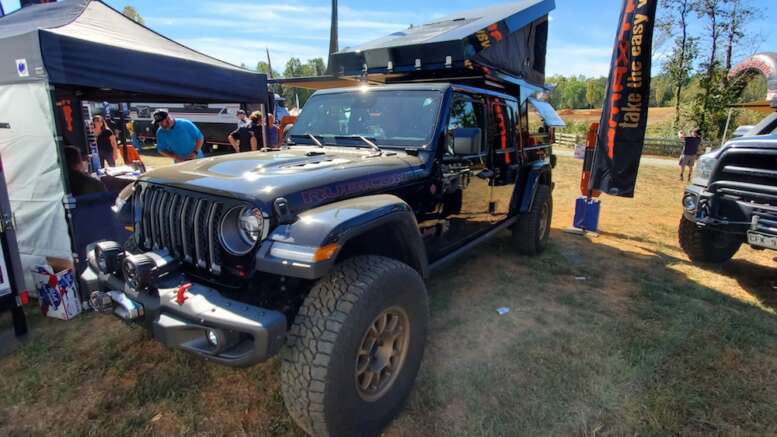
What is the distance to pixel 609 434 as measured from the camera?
8.02 ft

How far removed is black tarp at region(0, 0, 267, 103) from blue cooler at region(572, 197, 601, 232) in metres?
4.90

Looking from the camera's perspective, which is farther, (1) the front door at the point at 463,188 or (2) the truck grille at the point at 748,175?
(2) the truck grille at the point at 748,175

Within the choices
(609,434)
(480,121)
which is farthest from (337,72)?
(609,434)

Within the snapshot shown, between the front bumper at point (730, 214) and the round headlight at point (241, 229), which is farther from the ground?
the round headlight at point (241, 229)

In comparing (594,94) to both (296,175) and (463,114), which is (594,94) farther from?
(296,175)

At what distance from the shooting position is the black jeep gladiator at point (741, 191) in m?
3.92

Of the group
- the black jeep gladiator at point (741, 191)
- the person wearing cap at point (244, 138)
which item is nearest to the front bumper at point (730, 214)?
the black jeep gladiator at point (741, 191)

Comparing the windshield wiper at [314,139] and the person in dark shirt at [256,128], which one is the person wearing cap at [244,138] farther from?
the windshield wiper at [314,139]

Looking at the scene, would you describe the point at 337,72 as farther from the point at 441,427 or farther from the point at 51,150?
the point at 441,427

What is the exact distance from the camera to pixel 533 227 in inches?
202

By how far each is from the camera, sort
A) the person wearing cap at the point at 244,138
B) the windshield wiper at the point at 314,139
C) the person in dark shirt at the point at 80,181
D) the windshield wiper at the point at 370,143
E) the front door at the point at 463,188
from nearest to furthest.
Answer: the windshield wiper at the point at 370,143, the front door at the point at 463,188, the windshield wiper at the point at 314,139, the person in dark shirt at the point at 80,181, the person wearing cap at the point at 244,138

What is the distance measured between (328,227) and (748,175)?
4311 millimetres

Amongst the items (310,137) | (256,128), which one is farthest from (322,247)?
(256,128)

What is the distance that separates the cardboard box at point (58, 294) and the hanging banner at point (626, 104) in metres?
6.41
